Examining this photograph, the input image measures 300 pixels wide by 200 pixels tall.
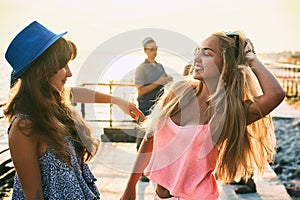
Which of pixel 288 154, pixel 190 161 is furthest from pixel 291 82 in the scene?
pixel 190 161

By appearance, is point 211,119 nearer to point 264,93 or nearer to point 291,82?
point 264,93

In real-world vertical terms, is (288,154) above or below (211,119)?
below

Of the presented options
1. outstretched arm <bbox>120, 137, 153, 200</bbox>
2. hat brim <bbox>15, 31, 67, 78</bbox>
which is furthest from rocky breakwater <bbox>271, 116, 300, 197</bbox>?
hat brim <bbox>15, 31, 67, 78</bbox>

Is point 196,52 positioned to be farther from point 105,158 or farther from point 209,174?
point 105,158

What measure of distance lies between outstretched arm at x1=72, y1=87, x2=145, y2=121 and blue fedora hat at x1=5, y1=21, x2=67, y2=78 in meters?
0.53

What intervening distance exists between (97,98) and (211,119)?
0.61m

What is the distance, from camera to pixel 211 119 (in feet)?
7.09

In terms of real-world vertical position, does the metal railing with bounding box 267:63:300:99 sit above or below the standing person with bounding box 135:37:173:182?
below

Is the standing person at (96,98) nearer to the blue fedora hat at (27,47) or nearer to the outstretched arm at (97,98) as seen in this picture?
the outstretched arm at (97,98)

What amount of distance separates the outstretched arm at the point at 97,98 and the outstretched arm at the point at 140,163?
20 cm

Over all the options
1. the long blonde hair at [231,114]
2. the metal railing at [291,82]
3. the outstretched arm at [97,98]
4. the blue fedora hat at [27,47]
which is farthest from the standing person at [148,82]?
the metal railing at [291,82]

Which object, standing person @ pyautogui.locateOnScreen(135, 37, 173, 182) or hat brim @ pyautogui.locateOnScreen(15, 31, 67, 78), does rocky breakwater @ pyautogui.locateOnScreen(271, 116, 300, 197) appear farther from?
hat brim @ pyautogui.locateOnScreen(15, 31, 67, 78)

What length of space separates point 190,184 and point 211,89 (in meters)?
0.47

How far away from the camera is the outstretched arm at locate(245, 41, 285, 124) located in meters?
2.08
